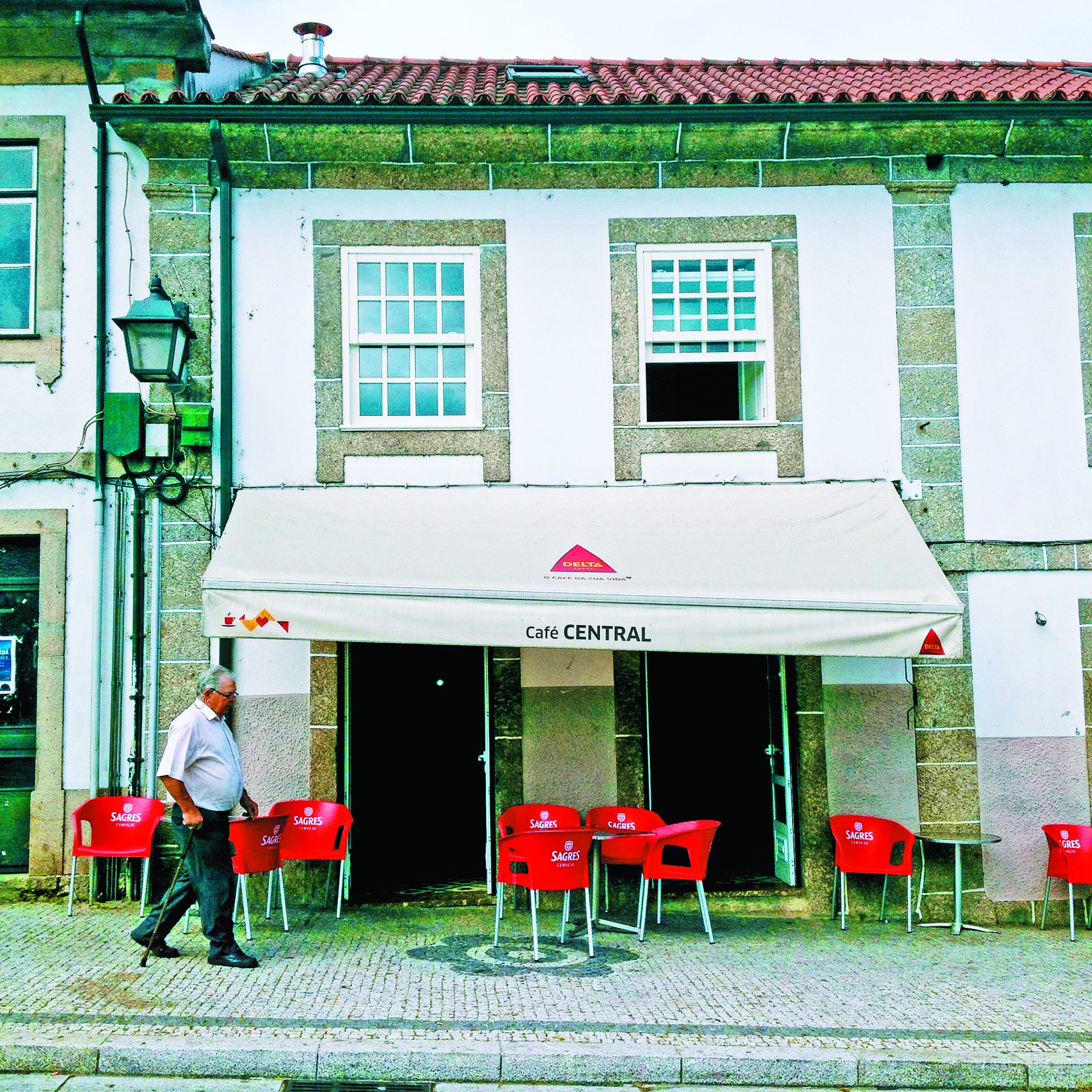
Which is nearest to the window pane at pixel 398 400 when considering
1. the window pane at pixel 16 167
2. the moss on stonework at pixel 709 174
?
the moss on stonework at pixel 709 174

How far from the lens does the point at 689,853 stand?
812cm

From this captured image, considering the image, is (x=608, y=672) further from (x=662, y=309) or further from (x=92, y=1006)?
(x=92, y=1006)

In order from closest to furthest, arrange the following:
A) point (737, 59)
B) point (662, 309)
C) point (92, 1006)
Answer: point (92, 1006) < point (662, 309) < point (737, 59)

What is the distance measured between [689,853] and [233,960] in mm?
3133

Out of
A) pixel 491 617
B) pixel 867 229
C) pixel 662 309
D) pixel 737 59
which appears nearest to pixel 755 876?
pixel 491 617

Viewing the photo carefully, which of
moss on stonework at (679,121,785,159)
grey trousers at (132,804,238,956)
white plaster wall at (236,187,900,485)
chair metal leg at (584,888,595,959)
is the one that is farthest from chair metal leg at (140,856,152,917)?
moss on stonework at (679,121,785,159)

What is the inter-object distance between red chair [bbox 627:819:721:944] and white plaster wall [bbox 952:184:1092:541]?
331cm

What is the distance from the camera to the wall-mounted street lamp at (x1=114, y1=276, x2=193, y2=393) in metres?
8.66

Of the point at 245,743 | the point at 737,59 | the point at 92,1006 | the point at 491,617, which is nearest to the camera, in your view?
the point at 92,1006

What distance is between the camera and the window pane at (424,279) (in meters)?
9.39

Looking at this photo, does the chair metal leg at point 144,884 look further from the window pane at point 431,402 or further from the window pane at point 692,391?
the window pane at point 692,391

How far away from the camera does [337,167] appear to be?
934cm

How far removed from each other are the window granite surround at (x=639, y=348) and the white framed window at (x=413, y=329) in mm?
1176

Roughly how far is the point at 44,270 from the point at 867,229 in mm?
6624
